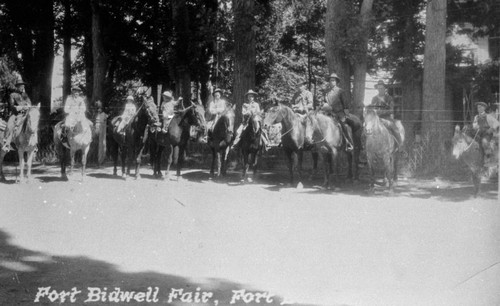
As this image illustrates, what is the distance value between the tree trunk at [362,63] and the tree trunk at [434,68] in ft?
5.22

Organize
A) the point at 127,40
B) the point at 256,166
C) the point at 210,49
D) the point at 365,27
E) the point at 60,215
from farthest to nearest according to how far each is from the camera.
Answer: the point at 127,40 → the point at 210,49 → the point at 256,166 → the point at 365,27 → the point at 60,215

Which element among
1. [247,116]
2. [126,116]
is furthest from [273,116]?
[126,116]

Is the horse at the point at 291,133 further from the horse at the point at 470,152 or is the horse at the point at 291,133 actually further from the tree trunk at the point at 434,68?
the horse at the point at 470,152

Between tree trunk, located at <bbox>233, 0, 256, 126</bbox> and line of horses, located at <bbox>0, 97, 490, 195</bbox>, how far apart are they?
46.4 inches

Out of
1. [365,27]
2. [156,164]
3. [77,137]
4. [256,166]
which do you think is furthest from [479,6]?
[77,137]

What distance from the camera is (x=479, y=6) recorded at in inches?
523

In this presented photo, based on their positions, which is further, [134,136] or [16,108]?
[134,136]

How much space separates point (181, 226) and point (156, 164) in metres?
7.07

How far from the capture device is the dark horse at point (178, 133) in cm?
1486

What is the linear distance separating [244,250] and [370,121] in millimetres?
6133

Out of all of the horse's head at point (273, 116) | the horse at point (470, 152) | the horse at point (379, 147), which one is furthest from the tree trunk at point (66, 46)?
the horse at point (470, 152)

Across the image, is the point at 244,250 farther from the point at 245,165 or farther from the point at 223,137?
the point at 223,137

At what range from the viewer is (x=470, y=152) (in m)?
10.6

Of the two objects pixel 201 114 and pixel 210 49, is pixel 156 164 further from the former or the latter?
pixel 210 49
